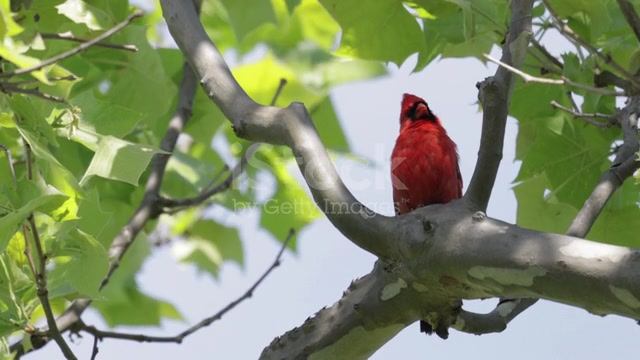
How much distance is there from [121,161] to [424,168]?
6.00ft

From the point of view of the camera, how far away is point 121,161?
285 centimetres

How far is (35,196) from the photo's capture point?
2771 mm

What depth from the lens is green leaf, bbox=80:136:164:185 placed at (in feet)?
9.30

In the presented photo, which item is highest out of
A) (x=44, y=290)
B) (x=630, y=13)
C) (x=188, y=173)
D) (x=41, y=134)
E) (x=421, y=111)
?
(x=421, y=111)

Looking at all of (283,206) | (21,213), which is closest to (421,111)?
(283,206)

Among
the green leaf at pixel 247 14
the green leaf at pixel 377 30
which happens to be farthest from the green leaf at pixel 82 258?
the green leaf at pixel 247 14

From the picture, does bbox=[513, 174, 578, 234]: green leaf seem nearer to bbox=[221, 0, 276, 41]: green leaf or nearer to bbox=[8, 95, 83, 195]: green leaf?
bbox=[221, 0, 276, 41]: green leaf

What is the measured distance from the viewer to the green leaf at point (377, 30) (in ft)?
11.9

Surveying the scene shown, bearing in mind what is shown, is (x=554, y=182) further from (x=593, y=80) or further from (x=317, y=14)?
(x=317, y=14)

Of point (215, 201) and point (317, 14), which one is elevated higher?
point (317, 14)

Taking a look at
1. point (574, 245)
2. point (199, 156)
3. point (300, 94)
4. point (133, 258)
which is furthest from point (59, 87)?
point (199, 156)

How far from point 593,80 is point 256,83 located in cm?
235

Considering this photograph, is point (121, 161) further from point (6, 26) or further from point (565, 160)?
point (565, 160)

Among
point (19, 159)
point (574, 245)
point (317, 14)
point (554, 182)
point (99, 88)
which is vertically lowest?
point (574, 245)
